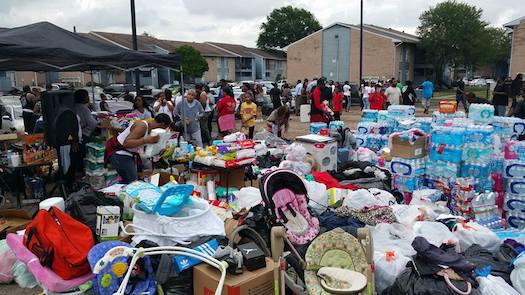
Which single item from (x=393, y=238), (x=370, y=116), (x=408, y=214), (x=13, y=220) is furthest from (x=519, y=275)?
(x=370, y=116)

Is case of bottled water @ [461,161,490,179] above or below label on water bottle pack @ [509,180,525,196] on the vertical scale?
above

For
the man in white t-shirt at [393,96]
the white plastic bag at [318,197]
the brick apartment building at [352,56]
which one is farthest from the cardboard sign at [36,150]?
the brick apartment building at [352,56]

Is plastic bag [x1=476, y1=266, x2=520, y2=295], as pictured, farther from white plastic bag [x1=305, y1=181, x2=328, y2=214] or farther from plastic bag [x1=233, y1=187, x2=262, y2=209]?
plastic bag [x1=233, y1=187, x2=262, y2=209]

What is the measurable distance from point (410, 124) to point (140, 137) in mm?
4879

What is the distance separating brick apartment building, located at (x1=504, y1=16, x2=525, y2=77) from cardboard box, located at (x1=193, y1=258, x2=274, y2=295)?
3085cm

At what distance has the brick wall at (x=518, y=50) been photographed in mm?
28478

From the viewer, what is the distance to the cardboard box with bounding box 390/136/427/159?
6.71 m

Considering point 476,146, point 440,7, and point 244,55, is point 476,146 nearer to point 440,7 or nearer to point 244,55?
point 440,7

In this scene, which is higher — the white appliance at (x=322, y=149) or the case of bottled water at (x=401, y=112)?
the case of bottled water at (x=401, y=112)

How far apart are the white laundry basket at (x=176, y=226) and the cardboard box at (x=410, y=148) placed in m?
3.68

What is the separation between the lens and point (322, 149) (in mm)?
7434

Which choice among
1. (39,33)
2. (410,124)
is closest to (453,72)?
(410,124)

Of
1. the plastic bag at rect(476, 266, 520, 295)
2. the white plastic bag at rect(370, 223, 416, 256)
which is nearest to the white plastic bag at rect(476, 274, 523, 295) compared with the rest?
the plastic bag at rect(476, 266, 520, 295)

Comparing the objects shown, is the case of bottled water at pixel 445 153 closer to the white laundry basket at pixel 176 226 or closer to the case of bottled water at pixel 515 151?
the case of bottled water at pixel 515 151
